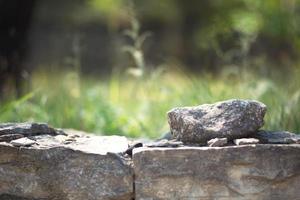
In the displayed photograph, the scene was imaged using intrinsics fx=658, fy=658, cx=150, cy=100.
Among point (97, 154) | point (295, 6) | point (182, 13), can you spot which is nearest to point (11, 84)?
point (97, 154)

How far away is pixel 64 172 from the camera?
296 cm

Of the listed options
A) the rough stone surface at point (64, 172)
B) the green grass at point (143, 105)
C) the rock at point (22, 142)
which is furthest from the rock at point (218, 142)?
the green grass at point (143, 105)

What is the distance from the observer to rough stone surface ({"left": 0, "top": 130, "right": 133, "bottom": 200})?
9.60 feet

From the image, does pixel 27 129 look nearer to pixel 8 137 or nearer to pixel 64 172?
pixel 8 137

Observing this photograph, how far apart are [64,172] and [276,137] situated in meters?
0.99

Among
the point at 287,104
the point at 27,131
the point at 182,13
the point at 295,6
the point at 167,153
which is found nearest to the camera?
the point at 167,153

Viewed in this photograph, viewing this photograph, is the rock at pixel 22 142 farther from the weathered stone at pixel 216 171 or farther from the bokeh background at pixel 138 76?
the bokeh background at pixel 138 76

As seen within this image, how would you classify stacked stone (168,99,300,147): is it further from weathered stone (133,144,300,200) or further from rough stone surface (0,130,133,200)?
rough stone surface (0,130,133,200)

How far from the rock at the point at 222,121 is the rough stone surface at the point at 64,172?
1.00 ft

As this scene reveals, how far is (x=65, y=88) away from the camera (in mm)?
6797

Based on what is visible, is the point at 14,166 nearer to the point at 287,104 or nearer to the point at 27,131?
the point at 27,131

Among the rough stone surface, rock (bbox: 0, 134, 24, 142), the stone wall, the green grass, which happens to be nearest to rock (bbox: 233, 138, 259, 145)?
the stone wall

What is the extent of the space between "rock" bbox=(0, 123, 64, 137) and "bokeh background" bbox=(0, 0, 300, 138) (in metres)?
1.05

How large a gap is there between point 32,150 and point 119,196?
0.45 m
